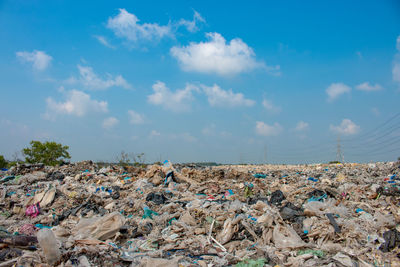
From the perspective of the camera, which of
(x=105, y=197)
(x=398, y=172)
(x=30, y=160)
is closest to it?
(x=105, y=197)

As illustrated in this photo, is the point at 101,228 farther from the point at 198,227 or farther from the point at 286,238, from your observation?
the point at 286,238

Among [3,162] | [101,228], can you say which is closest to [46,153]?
[3,162]

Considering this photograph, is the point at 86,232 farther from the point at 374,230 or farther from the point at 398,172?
the point at 398,172

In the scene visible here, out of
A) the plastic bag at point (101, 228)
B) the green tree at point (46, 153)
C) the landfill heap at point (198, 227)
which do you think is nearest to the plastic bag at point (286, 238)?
the landfill heap at point (198, 227)

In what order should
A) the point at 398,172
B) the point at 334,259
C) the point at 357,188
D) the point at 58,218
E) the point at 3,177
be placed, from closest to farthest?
the point at 334,259, the point at 58,218, the point at 357,188, the point at 3,177, the point at 398,172

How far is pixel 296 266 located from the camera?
4.54 meters

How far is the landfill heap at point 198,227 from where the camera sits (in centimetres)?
441

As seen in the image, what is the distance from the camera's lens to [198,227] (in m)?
6.22

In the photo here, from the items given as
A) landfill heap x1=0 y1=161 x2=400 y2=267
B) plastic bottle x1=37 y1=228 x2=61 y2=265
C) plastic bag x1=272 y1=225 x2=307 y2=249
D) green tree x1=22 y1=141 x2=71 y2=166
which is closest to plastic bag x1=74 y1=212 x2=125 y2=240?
landfill heap x1=0 y1=161 x2=400 y2=267

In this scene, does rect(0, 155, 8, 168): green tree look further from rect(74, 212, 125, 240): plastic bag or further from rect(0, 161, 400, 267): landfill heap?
rect(74, 212, 125, 240): plastic bag

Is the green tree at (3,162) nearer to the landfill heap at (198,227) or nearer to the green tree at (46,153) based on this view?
the green tree at (46,153)

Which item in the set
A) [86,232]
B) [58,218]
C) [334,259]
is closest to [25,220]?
[58,218]

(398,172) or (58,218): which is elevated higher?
(398,172)

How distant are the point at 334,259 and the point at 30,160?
28.3 m
